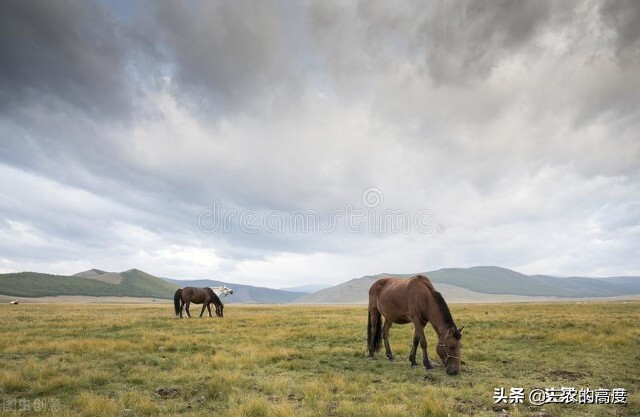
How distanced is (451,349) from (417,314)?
1.52 m

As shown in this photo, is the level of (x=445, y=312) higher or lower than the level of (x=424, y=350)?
higher

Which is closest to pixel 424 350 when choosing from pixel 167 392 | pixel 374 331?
pixel 374 331

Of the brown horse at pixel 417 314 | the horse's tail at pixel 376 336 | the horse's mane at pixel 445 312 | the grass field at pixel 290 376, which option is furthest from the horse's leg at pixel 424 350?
the horse's tail at pixel 376 336

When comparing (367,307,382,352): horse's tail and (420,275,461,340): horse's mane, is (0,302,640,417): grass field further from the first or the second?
(420,275,461,340): horse's mane

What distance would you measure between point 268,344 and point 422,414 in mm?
10502

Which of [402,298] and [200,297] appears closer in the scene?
[402,298]

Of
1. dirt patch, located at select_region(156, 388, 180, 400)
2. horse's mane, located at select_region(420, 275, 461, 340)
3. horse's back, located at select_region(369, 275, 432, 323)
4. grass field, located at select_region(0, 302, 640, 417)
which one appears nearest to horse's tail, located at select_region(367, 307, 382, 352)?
horse's back, located at select_region(369, 275, 432, 323)

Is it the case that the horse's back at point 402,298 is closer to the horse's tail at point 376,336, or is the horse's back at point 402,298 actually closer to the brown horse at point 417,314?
the brown horse at point 417,314

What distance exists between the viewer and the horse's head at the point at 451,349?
10.6 m

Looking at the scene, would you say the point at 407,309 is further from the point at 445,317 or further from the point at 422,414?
the point at 422,414

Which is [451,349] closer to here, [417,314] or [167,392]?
[417,314]

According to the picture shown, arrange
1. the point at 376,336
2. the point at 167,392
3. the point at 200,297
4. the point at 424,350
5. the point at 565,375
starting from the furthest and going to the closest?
1. the point at 200,297
2. the point at 376,336
3. the point at 424,350
4. the point at 565,375
5. the point at 167,392

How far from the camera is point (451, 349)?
10828 mm

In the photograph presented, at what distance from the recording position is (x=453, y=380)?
10.1 metres
